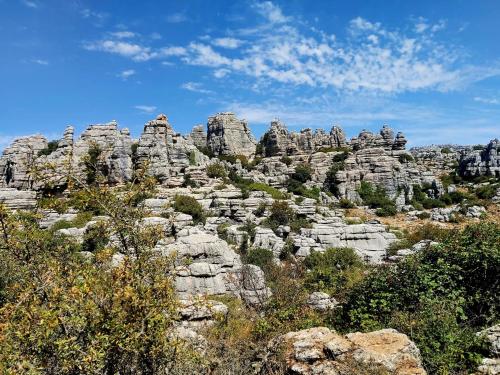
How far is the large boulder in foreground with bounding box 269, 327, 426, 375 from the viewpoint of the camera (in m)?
5.44

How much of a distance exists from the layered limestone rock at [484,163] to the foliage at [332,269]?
120 ft

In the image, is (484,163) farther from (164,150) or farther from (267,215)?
(164,150)

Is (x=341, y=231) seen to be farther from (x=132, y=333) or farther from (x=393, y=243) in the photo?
(x=132, y=333)

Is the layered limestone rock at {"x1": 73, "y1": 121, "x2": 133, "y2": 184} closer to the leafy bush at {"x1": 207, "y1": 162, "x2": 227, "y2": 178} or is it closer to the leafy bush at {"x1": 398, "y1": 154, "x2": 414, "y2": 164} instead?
the leafy bush at {"x1": 207, "y1": 162, "x2": 227, "y2": 178}

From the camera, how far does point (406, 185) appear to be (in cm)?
4394

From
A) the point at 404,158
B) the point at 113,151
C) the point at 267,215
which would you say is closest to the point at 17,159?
the point at 113,151

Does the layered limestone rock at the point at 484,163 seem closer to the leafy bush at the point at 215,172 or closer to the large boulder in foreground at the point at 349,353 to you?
the leafy bush at the point at 215,172

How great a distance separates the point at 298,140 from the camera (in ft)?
178

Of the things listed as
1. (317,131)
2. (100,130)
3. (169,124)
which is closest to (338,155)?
(317,131)

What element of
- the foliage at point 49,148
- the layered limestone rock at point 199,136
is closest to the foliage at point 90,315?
the foliage at point 49,148

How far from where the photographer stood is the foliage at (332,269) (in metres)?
14.6

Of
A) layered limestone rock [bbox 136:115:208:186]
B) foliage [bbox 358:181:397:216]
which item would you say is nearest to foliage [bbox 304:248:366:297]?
foliage [bbox 358:181:397:216]

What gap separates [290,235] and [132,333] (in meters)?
20.9

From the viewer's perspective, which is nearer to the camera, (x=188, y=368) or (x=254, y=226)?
(x=188, y=368)
